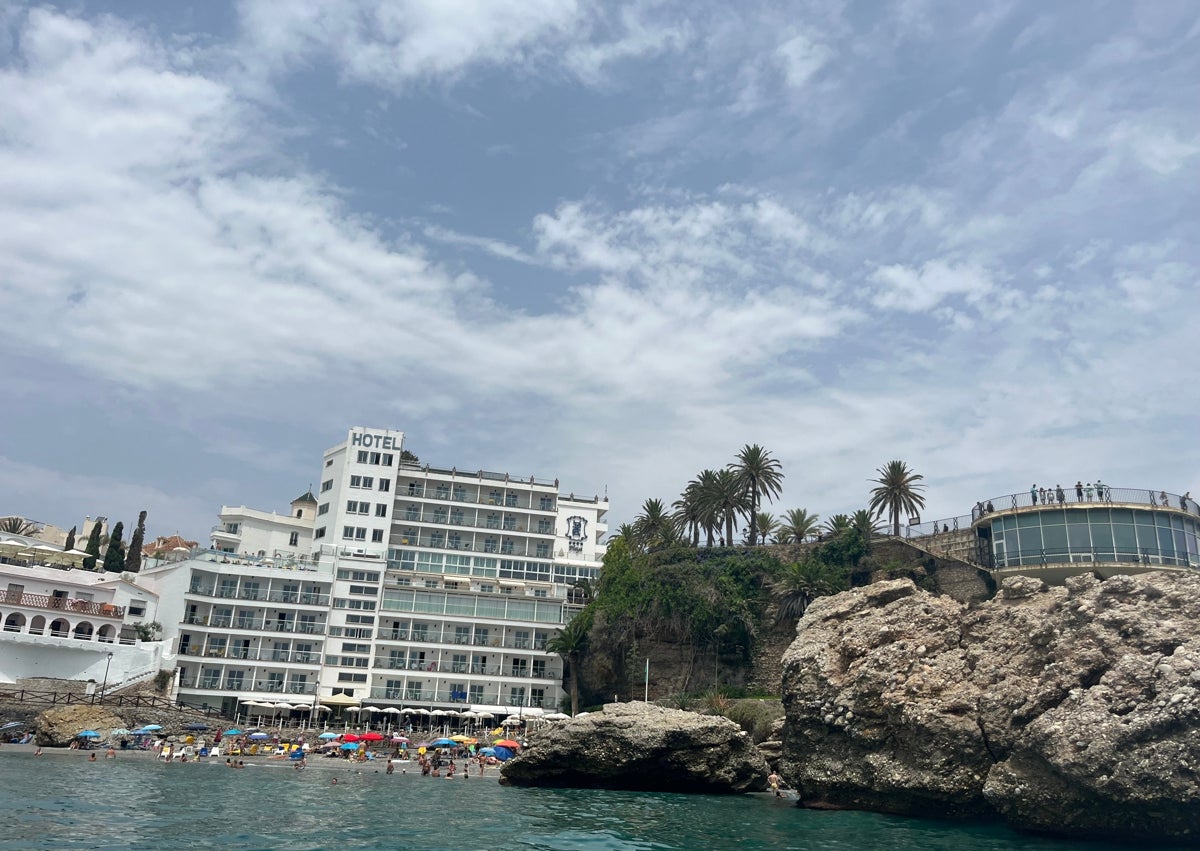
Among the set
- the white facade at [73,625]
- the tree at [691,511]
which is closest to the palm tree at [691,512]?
the tree at [691,511]

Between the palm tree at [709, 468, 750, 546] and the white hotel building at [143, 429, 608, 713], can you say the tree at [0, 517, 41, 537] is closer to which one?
the white hotel building at [143, 429, 608, 713]

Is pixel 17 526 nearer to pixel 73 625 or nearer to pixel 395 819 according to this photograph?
pixel 73 625

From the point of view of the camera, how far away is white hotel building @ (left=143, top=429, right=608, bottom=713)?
80.4 m

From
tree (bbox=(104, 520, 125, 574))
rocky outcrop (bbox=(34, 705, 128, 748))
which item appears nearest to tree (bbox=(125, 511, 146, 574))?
tree (bbox=(104, 520, 125, 574))

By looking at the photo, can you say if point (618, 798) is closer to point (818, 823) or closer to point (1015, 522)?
point (818, 823)

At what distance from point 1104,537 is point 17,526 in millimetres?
108132

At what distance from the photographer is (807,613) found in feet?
166

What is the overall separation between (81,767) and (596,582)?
47.9m

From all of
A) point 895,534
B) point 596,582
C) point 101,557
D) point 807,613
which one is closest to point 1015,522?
point 895,534

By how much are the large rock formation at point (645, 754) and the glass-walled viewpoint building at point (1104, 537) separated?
2212 cm

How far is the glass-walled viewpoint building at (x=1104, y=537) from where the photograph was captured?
180 feet

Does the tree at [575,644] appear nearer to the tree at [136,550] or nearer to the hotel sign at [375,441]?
the hotel sign at [375,441]

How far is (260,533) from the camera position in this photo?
335 ft

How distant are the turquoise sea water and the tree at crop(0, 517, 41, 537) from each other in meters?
68.8
